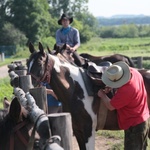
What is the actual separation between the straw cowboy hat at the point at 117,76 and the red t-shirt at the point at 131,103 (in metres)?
0.05

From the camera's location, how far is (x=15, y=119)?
2283 millimetres

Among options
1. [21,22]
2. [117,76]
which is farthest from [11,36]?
[117,76]

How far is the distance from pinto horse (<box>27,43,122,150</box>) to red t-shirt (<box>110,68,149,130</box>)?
23.7 inches

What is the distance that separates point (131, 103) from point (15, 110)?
1855 mm

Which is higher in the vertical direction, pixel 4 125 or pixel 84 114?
pixel 4 125

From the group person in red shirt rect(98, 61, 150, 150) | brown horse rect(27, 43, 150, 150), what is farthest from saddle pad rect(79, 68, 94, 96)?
person in red shirt rect(98, 61, 150, 150)

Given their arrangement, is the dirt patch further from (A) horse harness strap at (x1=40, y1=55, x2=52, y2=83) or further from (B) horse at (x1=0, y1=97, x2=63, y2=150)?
(B) horse at (x1=0, y1=97, x2=63, y2=150)

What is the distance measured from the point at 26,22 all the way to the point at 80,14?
3596 centimetres

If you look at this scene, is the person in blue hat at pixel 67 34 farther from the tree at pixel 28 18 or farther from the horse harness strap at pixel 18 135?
the tree at pixel 28 18

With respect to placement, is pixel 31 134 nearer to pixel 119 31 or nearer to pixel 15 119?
pixel 15 119

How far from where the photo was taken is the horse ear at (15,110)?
7.29 feet

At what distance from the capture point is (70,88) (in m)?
4.66

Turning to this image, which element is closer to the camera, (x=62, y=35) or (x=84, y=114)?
(x=84, y=114)

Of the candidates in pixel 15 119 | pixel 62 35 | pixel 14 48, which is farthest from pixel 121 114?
pixel 14 48
